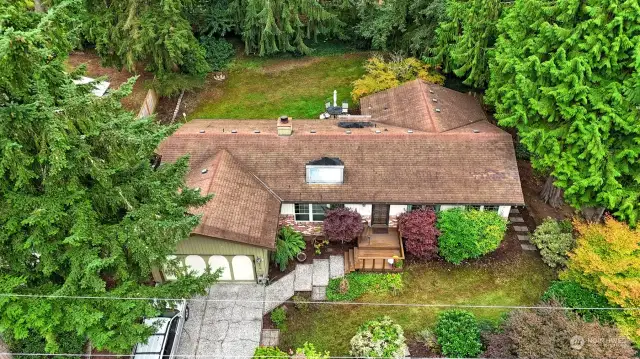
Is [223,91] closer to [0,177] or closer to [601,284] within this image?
[0,177]

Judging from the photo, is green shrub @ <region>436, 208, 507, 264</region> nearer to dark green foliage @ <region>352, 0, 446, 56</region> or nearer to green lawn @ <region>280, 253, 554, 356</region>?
green lawn @ <region>280, 253, 554, 356</region>

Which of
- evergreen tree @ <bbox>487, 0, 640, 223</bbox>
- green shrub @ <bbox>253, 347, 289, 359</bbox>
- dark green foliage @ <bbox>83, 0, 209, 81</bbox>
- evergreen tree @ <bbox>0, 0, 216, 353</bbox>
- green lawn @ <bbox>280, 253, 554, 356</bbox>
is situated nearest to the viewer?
evergreen tree @ <bbox>0, 0, 216, 353</bbox>

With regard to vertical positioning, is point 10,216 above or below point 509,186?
above

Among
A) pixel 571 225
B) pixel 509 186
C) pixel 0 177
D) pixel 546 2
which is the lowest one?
pixel 571 225

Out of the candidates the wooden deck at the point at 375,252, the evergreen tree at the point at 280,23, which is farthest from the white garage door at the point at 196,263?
the evergreen tree at the point at 280,23

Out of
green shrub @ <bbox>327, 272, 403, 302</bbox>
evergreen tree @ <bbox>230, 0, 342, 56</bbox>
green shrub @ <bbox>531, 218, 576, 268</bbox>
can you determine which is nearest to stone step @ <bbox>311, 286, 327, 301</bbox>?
green shrub @ <bbox>327, 272, 403, 302</bbox>

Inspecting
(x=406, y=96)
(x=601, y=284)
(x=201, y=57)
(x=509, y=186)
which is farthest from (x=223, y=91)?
(x=601, y=284)
